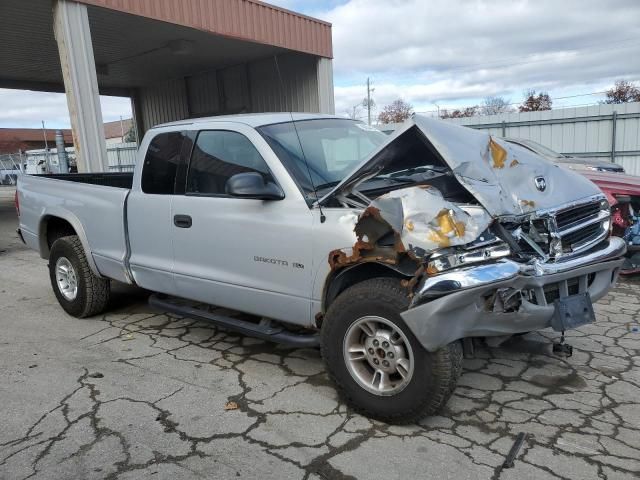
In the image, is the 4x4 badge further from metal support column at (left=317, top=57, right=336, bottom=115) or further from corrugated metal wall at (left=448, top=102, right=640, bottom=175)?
corrugated metal wall at (left=448, top=102, right=640, bottom=175)

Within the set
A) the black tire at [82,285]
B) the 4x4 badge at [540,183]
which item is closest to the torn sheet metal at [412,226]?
the 4x4 badge at [540,183]

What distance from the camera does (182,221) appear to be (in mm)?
4152

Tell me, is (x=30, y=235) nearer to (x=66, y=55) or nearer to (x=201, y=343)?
(x=201, y=343)

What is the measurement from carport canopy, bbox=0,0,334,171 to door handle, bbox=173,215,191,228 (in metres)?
5.98

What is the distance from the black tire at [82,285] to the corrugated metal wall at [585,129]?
1493cm

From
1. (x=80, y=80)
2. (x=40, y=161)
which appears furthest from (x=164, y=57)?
(x=40, y=161)

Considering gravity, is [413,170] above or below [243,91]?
below

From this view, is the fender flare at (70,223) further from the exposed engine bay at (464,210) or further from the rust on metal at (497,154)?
the rust on metal at (497,154)

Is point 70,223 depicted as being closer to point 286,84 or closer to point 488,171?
point 488,171

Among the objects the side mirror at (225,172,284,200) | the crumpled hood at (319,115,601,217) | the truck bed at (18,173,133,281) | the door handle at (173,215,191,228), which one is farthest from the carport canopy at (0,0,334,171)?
the crumpled hood at (319,115,601,217)

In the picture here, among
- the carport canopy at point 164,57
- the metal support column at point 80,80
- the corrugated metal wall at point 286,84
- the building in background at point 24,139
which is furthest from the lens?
the building in background at point 24,139

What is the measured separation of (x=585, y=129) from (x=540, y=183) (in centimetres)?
1482

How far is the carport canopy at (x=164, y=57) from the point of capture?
9164 mm

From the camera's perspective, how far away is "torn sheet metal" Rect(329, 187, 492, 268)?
8.94 ft
